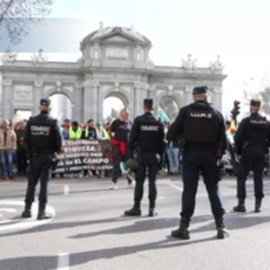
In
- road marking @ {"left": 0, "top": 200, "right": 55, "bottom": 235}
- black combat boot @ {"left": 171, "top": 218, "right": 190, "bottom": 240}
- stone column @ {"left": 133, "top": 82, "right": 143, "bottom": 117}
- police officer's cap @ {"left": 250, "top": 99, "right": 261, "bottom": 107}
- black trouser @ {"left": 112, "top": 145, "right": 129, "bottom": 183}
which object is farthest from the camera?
stone column @ {"left": 133, "top": 82, "right": 143, "bottom": 117}

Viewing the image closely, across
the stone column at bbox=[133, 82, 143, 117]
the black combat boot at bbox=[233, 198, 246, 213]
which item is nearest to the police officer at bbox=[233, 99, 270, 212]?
the black combat boot at bbox=[233, 198, 246, 213]

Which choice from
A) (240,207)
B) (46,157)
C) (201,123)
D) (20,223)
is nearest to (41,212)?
(20,223)

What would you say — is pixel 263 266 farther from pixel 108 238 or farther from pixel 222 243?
pixel 108 238

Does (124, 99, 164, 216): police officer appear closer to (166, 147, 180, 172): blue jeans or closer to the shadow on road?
the shadow on road

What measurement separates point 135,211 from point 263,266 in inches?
161

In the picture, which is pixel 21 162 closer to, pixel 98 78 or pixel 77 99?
pixel 98 78

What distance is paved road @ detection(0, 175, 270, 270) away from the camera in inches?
253

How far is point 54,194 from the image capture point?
45.6 feet

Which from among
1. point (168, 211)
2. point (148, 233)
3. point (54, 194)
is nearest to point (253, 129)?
point (168, 211)

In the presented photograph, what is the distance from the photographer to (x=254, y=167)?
427 inches

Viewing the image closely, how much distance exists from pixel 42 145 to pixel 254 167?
4.07m

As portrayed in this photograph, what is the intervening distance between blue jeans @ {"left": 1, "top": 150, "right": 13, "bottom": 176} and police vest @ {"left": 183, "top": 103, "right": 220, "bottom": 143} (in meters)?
12.3

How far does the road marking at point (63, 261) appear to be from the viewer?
617 centimetres

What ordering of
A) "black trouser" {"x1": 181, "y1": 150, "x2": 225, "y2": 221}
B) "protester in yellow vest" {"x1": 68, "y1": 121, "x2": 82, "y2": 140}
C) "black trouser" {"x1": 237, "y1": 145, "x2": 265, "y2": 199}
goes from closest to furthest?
"black trouser" {"x1": 181, "y1": 150, "x2": 225, "y2": 221} < "black trouser" {"x1": 237, "y1": 145, "x2": 265, "y2": 199} < "protester in yellow vest" {"x1": 68, "y1": 121, "x2": 82, "y2": 140}
